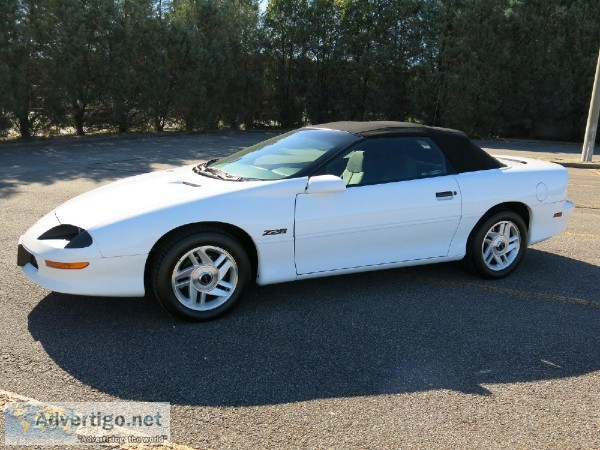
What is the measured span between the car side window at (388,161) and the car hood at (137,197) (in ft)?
2.71

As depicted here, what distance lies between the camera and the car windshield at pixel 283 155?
4531 mm

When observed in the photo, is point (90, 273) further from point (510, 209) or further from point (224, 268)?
point (510, 209)

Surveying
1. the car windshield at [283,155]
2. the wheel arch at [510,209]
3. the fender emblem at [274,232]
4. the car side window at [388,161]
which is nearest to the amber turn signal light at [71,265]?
the fender emblem at [274,232]

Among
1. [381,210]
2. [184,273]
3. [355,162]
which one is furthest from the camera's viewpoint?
[355,162]

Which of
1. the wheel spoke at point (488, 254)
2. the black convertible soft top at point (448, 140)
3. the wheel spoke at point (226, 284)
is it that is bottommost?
the wheel spoke at point (226, 284)

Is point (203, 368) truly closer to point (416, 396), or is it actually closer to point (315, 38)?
point (416, 396)

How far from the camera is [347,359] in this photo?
3586 mm

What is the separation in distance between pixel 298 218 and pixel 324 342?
95cm

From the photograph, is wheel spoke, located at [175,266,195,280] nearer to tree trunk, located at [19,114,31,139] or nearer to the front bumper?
the front bumper

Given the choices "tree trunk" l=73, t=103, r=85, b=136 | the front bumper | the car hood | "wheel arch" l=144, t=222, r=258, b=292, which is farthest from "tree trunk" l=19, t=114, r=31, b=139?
"wheel arch" l=144, t=222, r=258, b=292

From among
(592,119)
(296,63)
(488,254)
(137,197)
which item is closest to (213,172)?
(137,197)

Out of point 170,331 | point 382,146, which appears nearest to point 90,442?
point 170,331

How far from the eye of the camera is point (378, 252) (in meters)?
4.58

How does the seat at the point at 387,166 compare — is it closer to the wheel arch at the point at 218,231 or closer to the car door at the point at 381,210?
the car door at the point at 381,210
